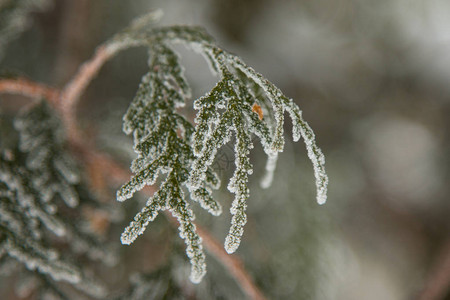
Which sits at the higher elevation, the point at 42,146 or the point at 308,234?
the point at 308,234

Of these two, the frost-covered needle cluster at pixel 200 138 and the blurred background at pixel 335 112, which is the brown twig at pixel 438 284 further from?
the frost-covered needle cluster at pixel 200 138

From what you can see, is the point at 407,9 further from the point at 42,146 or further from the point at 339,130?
the point at 42,146

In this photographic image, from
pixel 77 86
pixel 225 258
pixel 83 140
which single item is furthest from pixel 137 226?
pixel 83 140

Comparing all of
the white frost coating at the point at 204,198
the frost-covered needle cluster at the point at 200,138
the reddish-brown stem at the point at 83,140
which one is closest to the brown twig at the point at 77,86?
the reddish-brown stem at the point at 83,140

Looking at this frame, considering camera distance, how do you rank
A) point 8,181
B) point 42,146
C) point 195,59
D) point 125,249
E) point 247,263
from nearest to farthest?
point 8,181
point 42,146
point 247,263
point 125,249
point 195,59

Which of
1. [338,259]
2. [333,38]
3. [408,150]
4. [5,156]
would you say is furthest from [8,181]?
[408,150]

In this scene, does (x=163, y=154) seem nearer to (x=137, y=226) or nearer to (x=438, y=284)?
(x=137, y=226)

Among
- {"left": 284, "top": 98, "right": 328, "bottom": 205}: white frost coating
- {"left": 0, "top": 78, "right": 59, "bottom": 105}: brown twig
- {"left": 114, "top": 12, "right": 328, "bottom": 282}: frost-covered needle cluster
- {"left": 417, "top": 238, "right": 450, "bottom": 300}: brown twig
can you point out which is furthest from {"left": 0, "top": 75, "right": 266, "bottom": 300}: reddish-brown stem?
{"left": 417, "top": 238, "right": 450, "bottom": 300}: brown twig
